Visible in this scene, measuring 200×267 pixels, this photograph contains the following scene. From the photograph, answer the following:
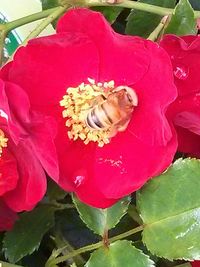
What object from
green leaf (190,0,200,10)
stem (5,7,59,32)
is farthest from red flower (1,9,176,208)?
green leaf (190,0,200,10)

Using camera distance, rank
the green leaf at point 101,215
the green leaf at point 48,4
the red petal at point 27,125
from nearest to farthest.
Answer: the red petal at point 27,125
the green leaf at point 101,215
the green leaf at point 48,4

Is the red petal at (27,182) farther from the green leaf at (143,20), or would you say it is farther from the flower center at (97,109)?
the green leaf at (143,20)

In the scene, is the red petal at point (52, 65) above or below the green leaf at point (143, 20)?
above

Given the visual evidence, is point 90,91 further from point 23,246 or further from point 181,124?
point 23,246

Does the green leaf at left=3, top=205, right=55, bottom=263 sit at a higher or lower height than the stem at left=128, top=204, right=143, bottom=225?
higher

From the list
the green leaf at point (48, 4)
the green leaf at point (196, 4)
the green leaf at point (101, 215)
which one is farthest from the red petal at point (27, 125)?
the green leaf at point (196, 4)

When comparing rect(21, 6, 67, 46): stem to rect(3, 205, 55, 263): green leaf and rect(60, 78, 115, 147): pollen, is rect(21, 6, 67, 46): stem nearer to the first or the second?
rect(60, 78, 115, 147): pollen

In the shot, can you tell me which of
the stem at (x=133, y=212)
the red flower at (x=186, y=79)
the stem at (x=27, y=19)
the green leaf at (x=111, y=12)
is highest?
the stem at (x=27, y=19)

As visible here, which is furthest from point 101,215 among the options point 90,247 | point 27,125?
point 27,125
